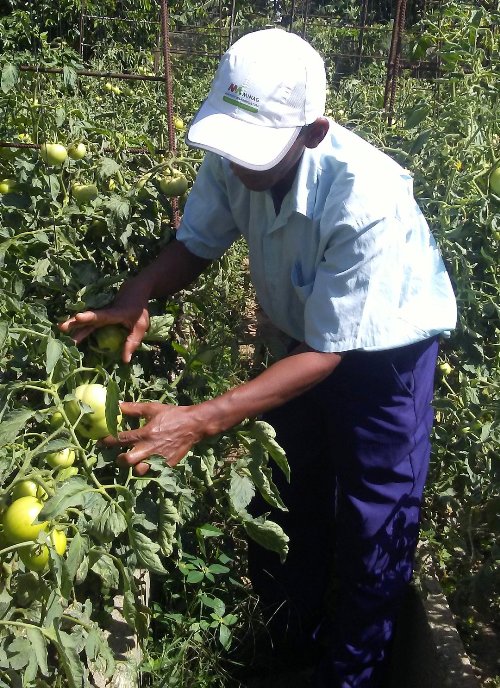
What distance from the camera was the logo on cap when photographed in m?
1.32

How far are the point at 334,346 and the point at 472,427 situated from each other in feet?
1.55

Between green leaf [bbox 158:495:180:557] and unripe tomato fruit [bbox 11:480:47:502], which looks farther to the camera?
green leaf [bbox 158:495:180:557]

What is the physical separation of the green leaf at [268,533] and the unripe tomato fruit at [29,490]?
40cm

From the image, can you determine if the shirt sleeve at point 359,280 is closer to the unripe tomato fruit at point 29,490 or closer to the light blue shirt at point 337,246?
the light blue shirt at point 337,246

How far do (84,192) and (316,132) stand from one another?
652mm

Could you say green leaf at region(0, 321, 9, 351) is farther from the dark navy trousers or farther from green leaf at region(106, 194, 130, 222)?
the dark navy trousers

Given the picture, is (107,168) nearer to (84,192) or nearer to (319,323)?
(84,192)

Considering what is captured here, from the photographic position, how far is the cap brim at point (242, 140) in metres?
1.31

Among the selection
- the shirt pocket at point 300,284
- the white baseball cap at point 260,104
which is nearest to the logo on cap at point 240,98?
the white baseball cap at point 260,104

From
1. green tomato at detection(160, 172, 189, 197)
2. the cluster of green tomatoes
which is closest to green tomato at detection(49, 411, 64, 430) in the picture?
the cluster of green tomatoes

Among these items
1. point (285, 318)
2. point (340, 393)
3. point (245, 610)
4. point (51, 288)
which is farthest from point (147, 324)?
point (245, 610)

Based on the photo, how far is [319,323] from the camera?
147 cm

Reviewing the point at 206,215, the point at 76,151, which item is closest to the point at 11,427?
the point at 206,215

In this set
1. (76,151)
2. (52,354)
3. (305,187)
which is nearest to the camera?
(52,354)
